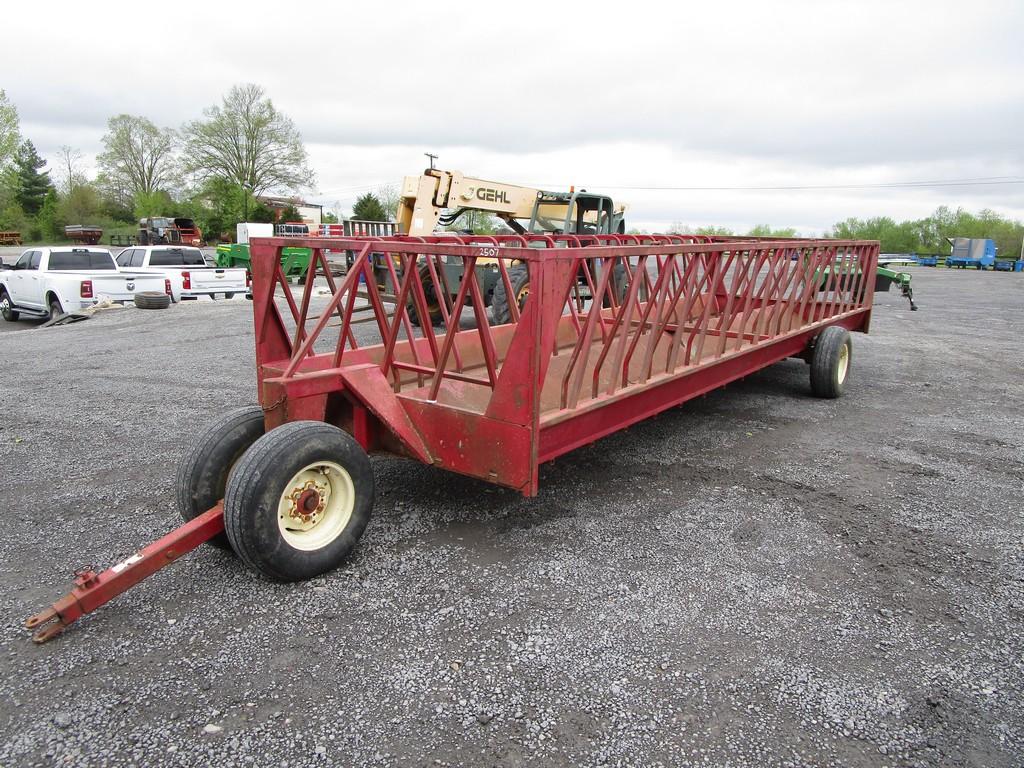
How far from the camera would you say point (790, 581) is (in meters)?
3.36

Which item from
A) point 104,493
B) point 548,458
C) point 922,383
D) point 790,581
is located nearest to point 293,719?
point 548,458

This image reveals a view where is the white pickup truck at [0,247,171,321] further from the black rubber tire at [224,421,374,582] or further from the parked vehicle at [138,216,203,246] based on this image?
the parked vehicle at [138,216,203,246]

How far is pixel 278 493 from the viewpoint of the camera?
2980 mm

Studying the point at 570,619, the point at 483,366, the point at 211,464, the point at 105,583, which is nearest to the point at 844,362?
the point at 483,366

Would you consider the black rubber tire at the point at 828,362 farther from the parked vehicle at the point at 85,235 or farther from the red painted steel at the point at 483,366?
the parked vehicle at the point at 85,235

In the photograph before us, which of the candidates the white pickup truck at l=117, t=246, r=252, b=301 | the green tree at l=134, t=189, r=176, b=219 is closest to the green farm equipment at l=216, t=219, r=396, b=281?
the white pickup truck at l=117, t=246, r=252, b=301

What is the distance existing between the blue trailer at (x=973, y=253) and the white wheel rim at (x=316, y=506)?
5409 centimetres

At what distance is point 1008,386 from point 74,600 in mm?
9006

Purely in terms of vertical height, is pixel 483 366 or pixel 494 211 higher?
pixel 494 211

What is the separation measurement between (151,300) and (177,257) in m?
3.13

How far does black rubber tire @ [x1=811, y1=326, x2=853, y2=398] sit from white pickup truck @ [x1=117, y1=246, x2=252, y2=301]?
13407 mm

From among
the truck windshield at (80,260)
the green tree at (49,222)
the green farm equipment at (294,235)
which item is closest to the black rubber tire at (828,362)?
the green farm equipment at (294,235)

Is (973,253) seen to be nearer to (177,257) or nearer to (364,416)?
(177,257)

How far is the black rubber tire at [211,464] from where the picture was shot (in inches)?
132
